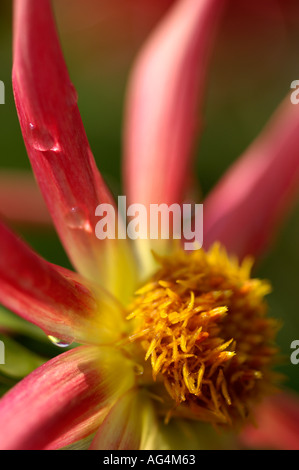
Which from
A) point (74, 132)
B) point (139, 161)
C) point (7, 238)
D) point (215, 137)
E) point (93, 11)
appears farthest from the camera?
point (93, 11)

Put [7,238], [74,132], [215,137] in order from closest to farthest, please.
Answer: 1. [7,238]
2. [74,132]
3. [215,137]

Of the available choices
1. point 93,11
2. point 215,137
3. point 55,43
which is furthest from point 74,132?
point 93,11

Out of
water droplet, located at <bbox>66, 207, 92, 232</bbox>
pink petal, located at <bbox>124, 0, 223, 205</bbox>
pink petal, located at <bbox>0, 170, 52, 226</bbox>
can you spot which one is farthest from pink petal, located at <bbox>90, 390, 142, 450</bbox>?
pink petal, located at <bbox>0, 170, 52, 226</bbox>

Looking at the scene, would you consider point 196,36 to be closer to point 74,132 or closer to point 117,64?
point 74,132

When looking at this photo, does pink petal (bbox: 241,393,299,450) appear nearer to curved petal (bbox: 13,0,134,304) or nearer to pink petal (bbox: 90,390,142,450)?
pink petal (bbox: 90,390,142,450)

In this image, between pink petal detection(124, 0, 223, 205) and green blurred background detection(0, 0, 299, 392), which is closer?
pink petal detection(124, 0, 223, 205)

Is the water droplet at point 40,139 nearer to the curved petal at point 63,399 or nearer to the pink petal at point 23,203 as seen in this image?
the curved petal at point 63,399

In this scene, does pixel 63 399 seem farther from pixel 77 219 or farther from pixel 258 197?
pixel 258 197

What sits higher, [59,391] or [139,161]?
[139,161]
